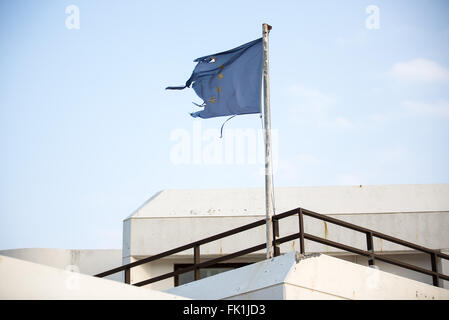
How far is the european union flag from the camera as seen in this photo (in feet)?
30.4

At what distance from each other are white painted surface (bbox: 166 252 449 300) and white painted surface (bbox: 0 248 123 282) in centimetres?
664

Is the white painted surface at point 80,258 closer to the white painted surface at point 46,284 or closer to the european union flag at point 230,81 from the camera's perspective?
the european union flag at point 230,81

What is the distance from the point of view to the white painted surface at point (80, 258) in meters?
15.1

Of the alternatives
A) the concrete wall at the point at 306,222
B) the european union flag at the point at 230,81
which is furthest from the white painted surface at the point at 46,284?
the concrete wall at the point at 306,222

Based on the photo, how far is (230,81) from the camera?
9.46m

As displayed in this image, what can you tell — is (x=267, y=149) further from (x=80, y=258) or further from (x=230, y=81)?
(x=80, y=258)

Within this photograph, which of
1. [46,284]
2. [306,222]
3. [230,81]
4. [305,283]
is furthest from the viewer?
[306,222]

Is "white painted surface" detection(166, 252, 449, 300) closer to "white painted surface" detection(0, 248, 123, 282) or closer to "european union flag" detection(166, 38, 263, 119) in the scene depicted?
"european union flag" detection(166, 38, 263, 119)

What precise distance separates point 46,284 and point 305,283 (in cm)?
314

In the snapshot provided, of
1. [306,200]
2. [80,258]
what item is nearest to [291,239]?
[306,200]

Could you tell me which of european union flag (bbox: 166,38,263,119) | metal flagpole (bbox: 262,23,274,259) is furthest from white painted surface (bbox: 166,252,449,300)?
european union flag (bbox: 166,38,263,119)

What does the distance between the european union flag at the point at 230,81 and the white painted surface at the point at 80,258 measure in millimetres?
6614

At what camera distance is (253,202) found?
1389 cm
